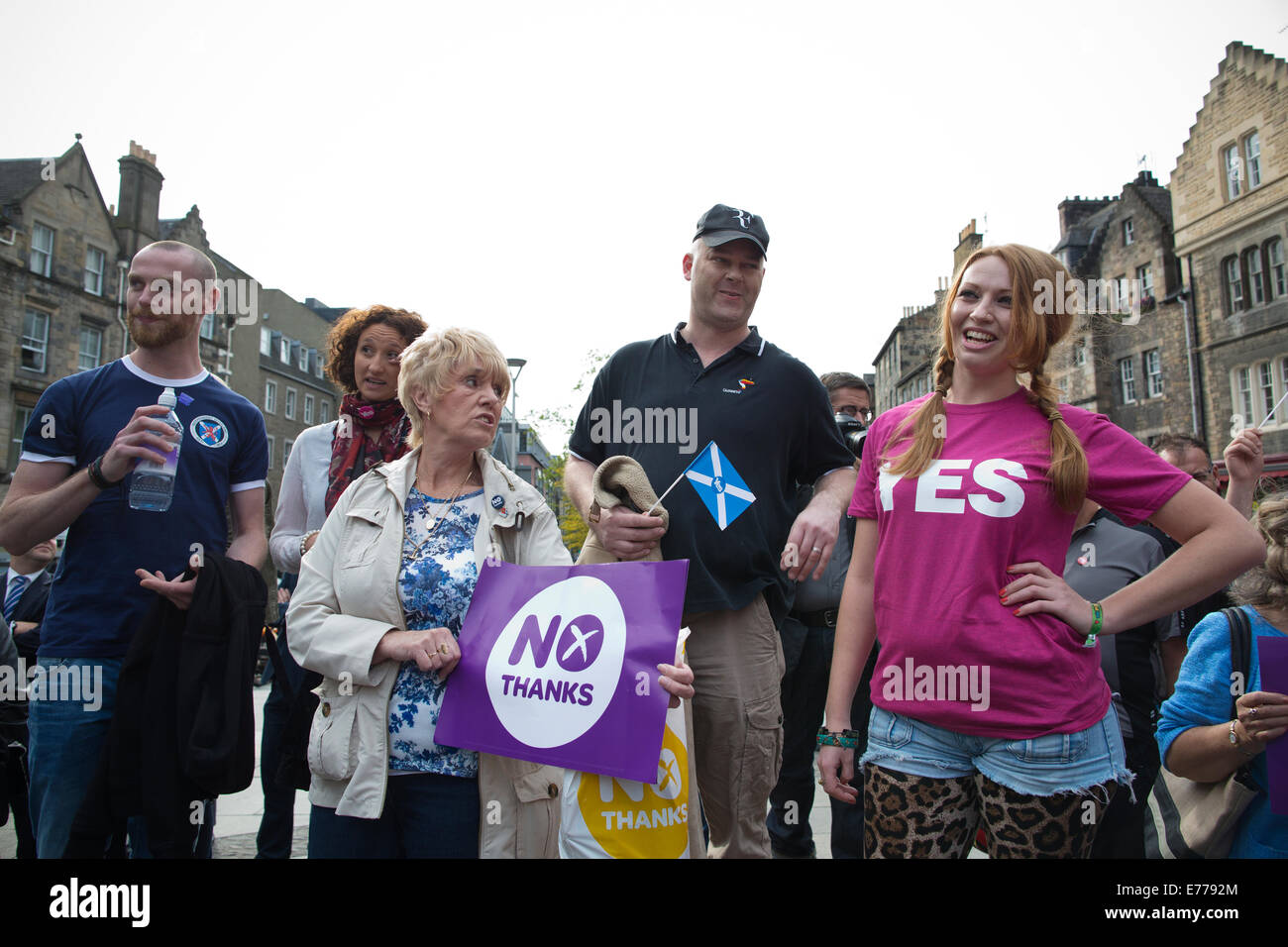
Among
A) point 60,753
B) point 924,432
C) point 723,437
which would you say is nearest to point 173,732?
point 60,753

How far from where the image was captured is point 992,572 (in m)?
2.02

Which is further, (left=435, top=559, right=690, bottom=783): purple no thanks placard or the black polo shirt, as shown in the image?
the black polo shirt

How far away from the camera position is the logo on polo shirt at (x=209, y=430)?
2877 mm

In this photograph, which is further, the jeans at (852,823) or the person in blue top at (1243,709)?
the jeans at (852,823)

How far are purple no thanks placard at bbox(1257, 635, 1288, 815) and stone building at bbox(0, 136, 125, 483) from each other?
100 ft

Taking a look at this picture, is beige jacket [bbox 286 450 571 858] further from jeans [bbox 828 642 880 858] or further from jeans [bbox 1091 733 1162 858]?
jeans [bbox 1091 733 1162 858]

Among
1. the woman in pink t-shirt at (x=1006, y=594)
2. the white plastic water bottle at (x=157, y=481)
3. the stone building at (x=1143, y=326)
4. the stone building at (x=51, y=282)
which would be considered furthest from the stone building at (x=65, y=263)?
the stone building at (x=1143, y=326)

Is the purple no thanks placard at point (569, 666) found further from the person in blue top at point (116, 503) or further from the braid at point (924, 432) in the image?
the person in blue top at point (116, 503)

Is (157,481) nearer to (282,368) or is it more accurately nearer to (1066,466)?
(1066,466)

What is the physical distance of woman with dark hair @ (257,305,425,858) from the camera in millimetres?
3416

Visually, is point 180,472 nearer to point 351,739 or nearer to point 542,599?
point 351,739

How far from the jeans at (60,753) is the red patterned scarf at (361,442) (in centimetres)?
113

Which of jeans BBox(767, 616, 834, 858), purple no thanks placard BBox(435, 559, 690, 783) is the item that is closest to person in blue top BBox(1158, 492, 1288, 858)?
purple no thanks placard BBox(435, 559, 690, 783)

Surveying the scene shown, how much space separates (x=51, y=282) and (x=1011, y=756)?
3394 centimetres
